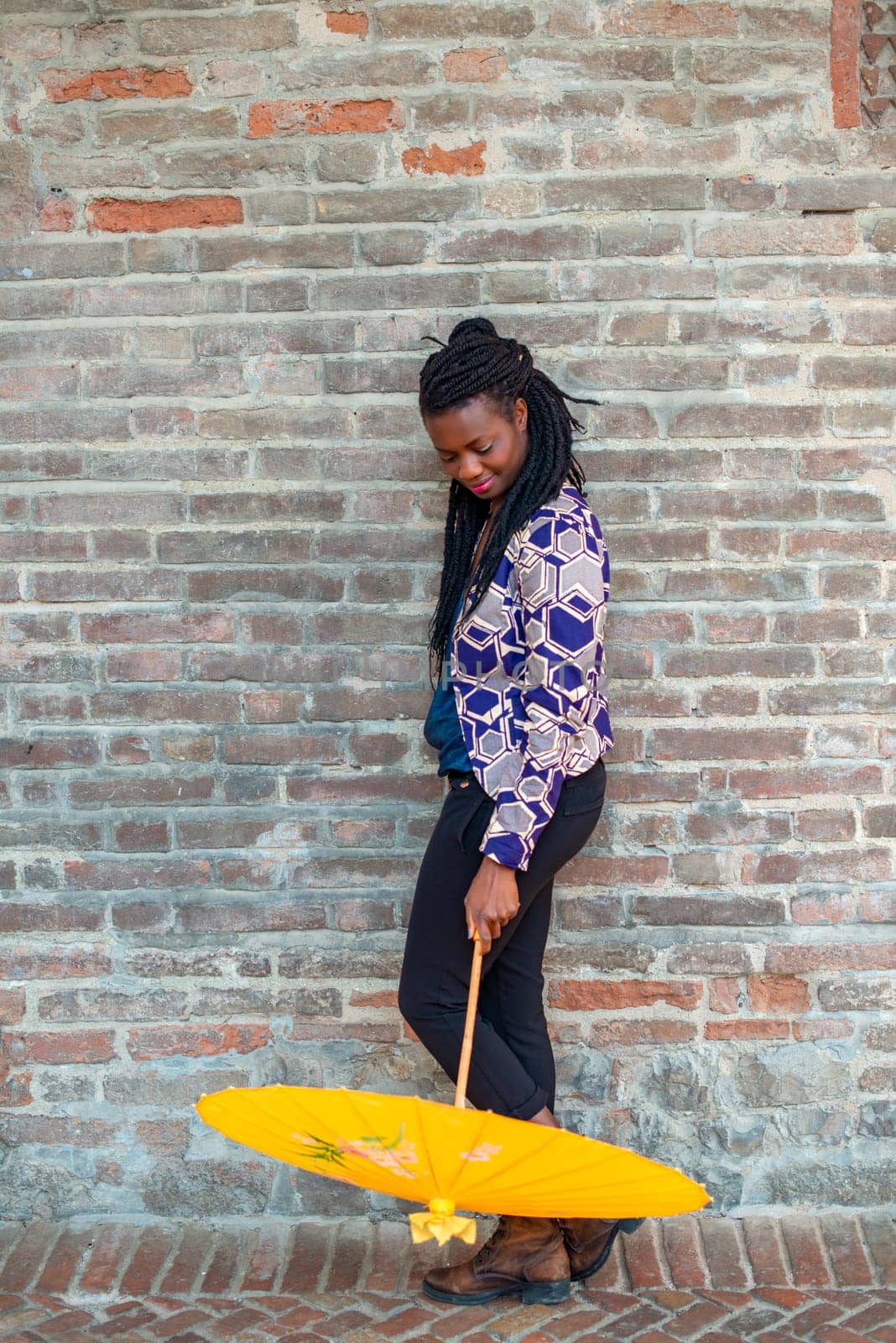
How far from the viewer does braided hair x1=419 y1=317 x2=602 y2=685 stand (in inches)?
103

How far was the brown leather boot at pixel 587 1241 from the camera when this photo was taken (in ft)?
9.28

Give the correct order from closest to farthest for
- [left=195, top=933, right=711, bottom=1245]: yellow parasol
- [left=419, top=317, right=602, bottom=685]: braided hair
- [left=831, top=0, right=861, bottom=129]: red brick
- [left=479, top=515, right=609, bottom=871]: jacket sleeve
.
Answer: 1. [left=195, top=933, right=711, bottom=1245]: yellow parasol
2. [left=479, top=515, right=609, bottom=871]: jacket sleeve
3. [left=419, top=317, right=602, bottom=685]: braided hair
4. [left=831, top=0, right=861, bottom=129]: red brick

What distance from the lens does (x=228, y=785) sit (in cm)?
314

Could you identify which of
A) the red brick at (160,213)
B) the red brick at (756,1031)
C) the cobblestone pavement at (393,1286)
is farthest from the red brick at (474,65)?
the cobblestone pavement at (393,1286)

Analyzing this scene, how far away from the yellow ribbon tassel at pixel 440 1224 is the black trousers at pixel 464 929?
1.41 ft

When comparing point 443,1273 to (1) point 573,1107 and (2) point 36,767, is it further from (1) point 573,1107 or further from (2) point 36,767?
(2) point 36,767

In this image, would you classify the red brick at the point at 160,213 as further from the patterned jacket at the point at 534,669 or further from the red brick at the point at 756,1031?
the red brick at the point at 756,1031

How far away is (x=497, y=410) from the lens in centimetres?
264

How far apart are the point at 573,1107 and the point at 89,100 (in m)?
2.65

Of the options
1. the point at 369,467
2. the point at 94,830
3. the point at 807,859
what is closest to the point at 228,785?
the point at 94,830

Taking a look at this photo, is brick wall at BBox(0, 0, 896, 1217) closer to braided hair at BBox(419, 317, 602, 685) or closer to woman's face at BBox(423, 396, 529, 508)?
braided hair at BBox(419, 317, 602, 685)

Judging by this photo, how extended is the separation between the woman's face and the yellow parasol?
3.99 ft

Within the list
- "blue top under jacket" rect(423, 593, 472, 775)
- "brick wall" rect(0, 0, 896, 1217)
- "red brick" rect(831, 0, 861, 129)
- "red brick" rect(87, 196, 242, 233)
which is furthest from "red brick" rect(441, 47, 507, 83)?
"blue top under jacket" rect(423, 593, 472, 775)

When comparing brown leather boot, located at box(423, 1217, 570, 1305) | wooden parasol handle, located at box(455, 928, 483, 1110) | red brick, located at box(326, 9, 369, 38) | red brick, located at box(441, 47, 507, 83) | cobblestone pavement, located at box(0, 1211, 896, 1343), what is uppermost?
red brick, located at box(326, 9, 369, 38)
